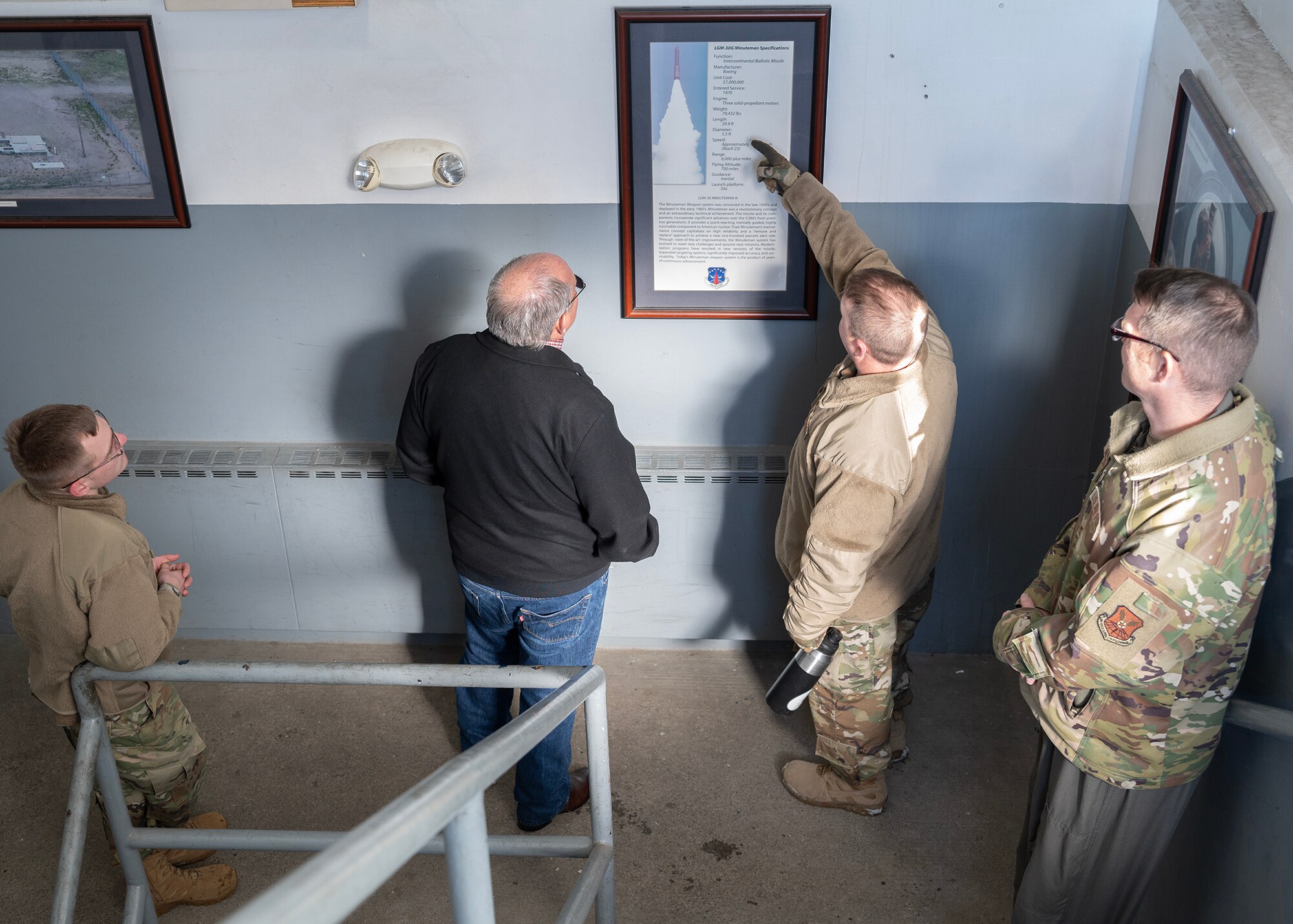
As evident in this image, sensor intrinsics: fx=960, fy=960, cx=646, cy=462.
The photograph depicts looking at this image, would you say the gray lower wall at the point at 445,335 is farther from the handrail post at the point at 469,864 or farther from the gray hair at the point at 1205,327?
the handrail post at the point at 469,864

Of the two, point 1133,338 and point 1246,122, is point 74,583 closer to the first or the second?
point 1133,338

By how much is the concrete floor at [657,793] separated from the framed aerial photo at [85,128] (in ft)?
5.44

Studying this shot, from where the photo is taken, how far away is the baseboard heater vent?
10.9ft

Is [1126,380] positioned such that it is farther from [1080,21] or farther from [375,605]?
[375,605]

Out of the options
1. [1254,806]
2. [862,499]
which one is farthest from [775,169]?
[1254,806]

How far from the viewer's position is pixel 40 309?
3344 millimetres

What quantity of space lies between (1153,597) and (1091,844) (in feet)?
2.28

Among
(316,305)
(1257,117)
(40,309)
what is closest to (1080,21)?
(1257,117)

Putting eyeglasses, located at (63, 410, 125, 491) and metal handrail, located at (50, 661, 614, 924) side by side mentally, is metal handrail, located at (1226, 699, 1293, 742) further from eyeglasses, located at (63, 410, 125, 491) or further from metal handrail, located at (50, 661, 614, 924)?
eyeglasses, located at (63, 410, 125, 491)

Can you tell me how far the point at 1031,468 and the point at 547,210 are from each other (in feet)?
6.05

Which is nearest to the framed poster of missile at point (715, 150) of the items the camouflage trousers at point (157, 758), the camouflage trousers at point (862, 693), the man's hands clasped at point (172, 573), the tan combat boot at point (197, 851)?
the camouflage trousers at point (862, 693)

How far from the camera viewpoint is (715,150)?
116 inches

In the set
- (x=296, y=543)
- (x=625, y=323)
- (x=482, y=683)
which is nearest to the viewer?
(x=482, y=683)

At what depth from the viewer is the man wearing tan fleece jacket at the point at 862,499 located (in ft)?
7.88
